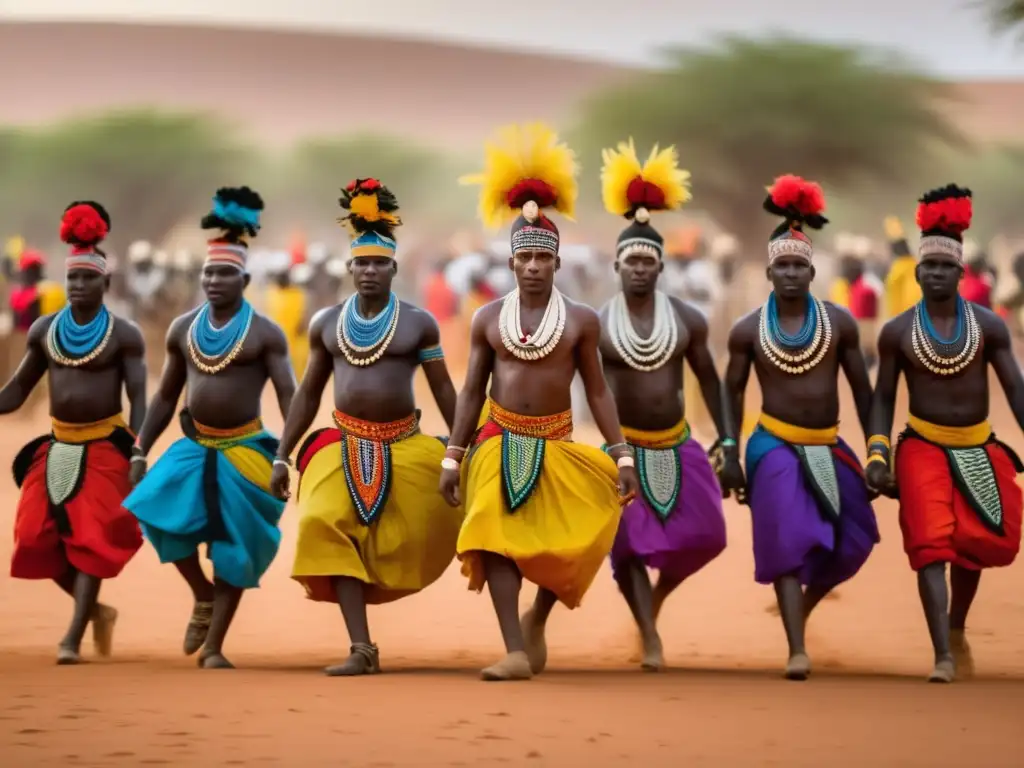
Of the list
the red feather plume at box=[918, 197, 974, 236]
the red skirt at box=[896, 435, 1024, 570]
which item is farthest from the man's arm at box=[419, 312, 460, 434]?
the red feather plume at box=[918, 197, 974, 236]

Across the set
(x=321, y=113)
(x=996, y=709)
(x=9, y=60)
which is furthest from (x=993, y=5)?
(x=9, y=60)

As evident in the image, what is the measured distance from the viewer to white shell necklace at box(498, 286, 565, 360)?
386 inches

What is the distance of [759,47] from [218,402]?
50.2 m

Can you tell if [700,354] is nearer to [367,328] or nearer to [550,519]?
[550,519]

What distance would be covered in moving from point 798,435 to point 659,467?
82 cm

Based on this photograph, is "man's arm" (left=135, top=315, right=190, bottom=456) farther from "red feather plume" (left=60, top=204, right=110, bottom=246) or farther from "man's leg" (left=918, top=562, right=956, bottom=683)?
"man's leg" (left=918, top=562, right=956, bottom=683)

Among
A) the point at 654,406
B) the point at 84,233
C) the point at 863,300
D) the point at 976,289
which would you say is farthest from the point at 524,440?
the point at 863,300

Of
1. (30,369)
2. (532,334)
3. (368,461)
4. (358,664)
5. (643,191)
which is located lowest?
(358,664)

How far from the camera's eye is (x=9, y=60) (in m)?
88.8

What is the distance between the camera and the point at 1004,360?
1016 cm

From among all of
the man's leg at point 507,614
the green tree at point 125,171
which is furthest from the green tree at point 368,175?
the man's leg at point 507,614

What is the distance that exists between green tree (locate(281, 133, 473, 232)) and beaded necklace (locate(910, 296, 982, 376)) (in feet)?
196

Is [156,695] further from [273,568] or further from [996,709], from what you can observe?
[273,568]

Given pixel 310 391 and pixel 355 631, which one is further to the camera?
pixel 310 391
